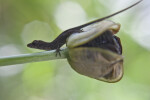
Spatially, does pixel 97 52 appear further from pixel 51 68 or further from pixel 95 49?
pixel 51 68

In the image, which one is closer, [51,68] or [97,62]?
[97,62]

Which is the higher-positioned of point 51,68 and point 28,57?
point 28,57

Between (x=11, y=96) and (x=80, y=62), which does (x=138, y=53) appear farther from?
(x=80, y=62)

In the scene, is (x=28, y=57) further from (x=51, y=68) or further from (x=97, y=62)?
(x=51, y=68)

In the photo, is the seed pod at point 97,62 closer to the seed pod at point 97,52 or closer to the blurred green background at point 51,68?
the seed pod at point 97,52

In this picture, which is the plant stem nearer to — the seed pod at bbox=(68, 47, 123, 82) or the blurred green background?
the seed pod at bbox=(68, 47, 123, 82)

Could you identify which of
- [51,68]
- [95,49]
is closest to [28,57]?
[95,49]

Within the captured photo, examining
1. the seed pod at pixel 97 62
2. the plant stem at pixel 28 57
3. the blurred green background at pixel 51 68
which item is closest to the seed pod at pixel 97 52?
the seed pod at pixel 97 62

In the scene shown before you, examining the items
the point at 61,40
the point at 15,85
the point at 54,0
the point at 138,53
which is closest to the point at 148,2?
the point at 138,53

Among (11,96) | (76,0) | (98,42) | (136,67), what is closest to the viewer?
(98,42)
